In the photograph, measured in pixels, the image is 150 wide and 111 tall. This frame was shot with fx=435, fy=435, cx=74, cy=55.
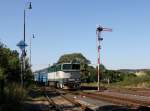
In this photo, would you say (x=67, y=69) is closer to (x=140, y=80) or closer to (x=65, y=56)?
(x=140, y=80)

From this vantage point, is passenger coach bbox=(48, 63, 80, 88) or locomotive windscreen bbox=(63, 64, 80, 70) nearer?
passenger coach bbox=(48, 63, 80, 88)

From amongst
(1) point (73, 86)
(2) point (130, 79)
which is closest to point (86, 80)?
(2) point (130, 79)

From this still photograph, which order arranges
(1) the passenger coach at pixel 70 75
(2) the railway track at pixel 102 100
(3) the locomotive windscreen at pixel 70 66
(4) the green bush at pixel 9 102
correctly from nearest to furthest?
1. (4) the green bush at pixel 9 102
2. (2) the railway track at pixel 102 100
3. (1) the passenger coach at pixel 70 75
4. (3) the locomotive windscreen at pixel 70 66

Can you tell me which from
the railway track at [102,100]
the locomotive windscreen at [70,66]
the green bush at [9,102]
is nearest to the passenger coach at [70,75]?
the locomotive windscreen at [70,66]

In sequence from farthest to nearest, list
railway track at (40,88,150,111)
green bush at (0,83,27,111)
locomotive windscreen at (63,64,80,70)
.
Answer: locomotive windscreen at (63,64,80,70) < railway track at (40,88,150,111) < green bush at (0,83,27,111)

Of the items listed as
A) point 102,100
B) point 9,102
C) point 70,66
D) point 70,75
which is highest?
point 70,66

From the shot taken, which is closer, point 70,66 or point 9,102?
point 9,102

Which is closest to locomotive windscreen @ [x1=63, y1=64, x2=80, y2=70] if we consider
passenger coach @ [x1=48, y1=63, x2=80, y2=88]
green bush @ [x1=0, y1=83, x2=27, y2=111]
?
passenger coach @ [x1=48, y1=63, x2=80, y2=88]

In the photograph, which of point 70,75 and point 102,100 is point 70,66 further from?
point 102,100

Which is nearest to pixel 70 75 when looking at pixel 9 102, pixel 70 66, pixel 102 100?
pixel 70 66

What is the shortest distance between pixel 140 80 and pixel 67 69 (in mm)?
19000

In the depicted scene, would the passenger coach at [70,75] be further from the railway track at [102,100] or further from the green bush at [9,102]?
the green bush at [9,102]

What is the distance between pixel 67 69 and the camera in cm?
5081

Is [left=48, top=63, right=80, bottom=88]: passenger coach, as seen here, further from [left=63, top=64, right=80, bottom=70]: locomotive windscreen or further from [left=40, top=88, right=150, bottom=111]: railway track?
[left=40, top=88, right=150, bottom=111]: railway track
